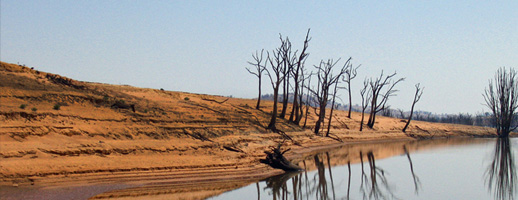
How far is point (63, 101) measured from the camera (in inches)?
826

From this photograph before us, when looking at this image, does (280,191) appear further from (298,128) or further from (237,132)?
(298,128)

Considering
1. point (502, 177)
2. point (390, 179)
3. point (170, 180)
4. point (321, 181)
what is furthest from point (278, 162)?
point (502, 177)

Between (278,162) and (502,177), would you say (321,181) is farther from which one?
(502,177)

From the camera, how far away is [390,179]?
854 inches

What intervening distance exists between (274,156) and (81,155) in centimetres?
841

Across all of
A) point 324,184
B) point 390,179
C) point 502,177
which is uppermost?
point 502,177

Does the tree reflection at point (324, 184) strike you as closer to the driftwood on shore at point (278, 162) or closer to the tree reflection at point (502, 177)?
the driftwood on shore at point (278, 162)

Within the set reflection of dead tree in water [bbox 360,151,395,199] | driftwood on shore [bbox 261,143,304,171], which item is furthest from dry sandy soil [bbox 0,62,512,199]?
reflection of dead tree in water [bbox 360,151,395,199]

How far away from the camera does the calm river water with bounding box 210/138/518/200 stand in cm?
1739

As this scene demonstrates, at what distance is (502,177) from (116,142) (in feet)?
62.3

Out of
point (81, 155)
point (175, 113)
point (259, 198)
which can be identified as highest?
point (175, 113)

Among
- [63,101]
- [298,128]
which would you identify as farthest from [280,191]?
[298,128]

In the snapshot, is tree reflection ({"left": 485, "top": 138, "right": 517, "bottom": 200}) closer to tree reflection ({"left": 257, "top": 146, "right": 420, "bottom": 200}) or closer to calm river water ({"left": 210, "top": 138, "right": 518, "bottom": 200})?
calm river water ({"left": 210, "top": 138, "right": 518, "bottom": 200})

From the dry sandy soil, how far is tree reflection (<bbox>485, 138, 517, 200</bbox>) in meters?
9.64
